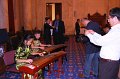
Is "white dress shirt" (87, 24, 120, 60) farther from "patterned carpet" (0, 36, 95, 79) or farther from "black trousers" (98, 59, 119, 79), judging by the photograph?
"patterned carpet" (0, 36, 95, 79)

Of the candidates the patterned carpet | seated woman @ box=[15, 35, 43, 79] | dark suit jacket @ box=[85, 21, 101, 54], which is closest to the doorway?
the patterned carpet

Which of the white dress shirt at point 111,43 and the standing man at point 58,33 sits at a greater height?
the white dress shirt at point 111,43

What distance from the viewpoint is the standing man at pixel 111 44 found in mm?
3523

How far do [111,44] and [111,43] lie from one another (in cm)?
1

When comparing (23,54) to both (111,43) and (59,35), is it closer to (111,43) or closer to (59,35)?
(111,43)

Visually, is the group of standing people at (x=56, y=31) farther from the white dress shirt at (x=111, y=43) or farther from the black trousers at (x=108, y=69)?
the white dress shirt at (x=111, y=43)

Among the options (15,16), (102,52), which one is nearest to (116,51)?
(102,52)

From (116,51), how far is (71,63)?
16.5ft

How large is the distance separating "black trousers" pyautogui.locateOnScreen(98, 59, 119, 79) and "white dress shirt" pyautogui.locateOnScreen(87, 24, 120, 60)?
8 cm

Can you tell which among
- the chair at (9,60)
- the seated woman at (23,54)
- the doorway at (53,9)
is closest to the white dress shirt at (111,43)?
the seated woman at (23,54)

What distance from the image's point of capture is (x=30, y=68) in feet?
14.6

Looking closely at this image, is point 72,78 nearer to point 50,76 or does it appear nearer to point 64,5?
point 50,76

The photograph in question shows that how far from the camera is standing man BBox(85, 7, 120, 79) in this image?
11.6 ft

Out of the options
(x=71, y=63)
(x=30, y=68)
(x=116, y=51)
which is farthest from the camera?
(x=71, y=63)
